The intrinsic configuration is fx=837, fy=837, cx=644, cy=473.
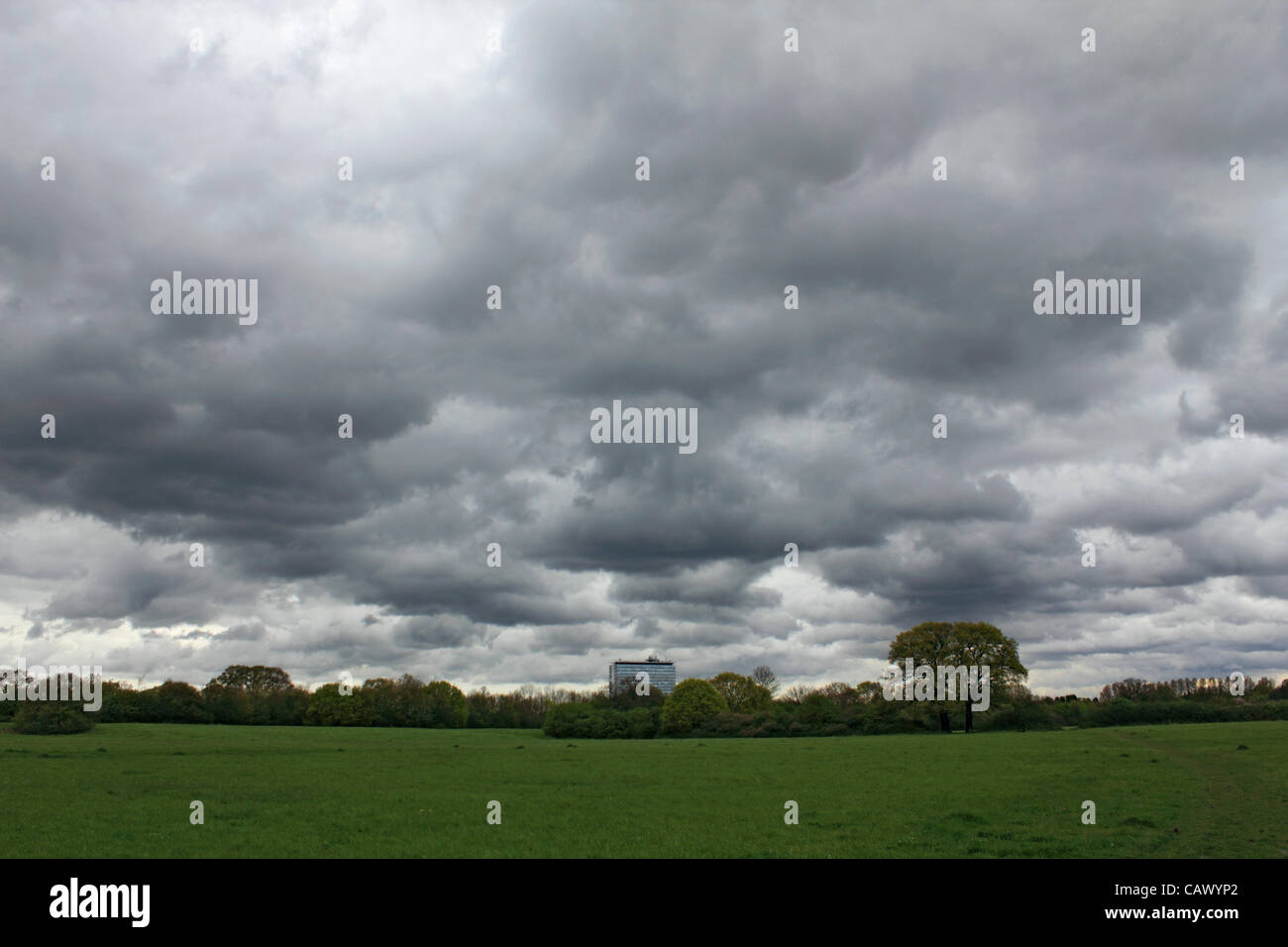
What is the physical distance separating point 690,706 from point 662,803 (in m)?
89.0

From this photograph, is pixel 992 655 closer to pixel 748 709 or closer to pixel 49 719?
pixel 748 709

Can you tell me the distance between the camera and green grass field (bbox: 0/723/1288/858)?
25.7 metres

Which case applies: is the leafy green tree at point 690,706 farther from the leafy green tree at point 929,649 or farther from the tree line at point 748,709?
the leafy green tree at point 929,649

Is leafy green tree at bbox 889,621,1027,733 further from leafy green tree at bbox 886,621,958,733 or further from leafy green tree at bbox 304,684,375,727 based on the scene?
leafy green tree at bbox 304,684,375,727

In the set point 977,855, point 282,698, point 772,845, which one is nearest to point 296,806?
point 772,845

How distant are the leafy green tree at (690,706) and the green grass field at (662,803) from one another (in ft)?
189

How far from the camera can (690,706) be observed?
402 ft

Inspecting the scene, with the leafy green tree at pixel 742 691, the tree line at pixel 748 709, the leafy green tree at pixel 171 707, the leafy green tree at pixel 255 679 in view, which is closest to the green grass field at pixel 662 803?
the tree line at pixel 748 709

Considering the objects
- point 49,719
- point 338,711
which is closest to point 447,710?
point 338,711

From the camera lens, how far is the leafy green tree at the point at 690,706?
120 meters
